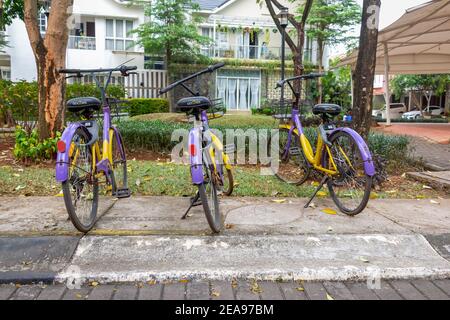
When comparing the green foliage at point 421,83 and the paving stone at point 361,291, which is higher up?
the green foliage at point 421,83

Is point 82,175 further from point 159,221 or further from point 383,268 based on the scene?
point 383,268

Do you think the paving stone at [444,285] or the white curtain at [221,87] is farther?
the white curtain at [221,87]

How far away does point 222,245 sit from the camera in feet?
10.5

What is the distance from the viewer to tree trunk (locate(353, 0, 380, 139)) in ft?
18.5

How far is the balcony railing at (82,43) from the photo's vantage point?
2264 centimetres

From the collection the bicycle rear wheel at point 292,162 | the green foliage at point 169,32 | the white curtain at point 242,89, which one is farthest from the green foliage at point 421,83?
the bicycle rear wheel at point 292,162

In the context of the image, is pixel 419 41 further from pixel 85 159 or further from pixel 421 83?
pixel 421 83

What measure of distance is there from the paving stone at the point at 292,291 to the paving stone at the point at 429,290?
0.82m

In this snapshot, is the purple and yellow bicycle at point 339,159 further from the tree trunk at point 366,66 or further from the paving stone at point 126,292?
the paving stone at point 126,292

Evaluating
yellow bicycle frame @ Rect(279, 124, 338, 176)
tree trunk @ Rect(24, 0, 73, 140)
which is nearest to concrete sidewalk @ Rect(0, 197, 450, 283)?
yellow bicycle frame @ Rect(279, 124, 338, 176)

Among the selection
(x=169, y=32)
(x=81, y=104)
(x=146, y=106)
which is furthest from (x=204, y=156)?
(x=169, y=32)

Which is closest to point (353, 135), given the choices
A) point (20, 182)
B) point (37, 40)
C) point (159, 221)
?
point (159, 221)

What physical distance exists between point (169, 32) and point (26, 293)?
19.0 meters
